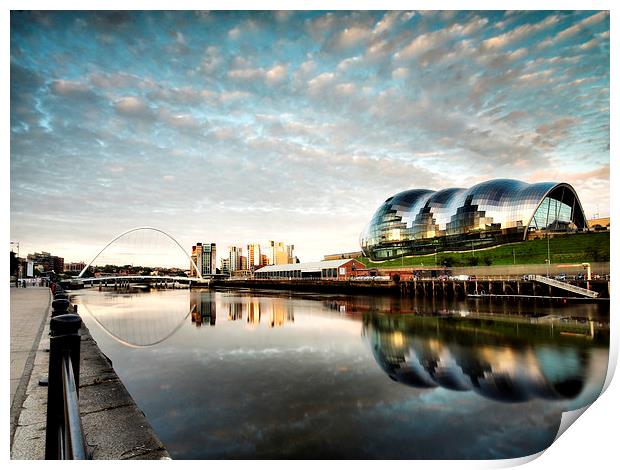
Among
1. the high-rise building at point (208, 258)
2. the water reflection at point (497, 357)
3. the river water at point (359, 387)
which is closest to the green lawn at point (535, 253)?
the water reflection at point (497, 357)

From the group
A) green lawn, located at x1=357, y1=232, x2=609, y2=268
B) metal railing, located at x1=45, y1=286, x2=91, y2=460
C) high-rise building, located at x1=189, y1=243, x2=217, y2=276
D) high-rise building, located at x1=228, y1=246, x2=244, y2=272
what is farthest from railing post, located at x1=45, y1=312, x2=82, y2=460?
high-rise building, located at x1=228, y1=246, x2=244, y2=272

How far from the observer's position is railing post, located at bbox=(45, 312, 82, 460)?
1.49 metres

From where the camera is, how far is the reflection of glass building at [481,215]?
1324 inches

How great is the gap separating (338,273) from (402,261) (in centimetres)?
976

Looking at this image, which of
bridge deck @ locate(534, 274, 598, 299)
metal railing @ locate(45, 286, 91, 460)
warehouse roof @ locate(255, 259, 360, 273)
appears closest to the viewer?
metal railing @ locate(45, 286, 91, 460)

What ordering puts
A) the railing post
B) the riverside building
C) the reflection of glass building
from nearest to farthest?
the railing post → the reflection of glass building → the riverside building

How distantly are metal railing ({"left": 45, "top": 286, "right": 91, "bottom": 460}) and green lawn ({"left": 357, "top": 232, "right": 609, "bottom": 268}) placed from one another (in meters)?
21.8

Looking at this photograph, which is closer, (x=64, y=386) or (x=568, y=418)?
(x=64, y=386)

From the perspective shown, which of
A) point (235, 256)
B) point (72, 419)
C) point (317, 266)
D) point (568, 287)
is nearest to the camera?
point (72, 419)

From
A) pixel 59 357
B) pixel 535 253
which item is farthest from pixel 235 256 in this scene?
pixel 59 357

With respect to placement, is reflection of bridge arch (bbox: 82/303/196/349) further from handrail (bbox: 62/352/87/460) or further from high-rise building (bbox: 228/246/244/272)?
high-rise building (bbox: 228/246/244/272)

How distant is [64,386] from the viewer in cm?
149

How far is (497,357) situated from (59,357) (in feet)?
21.9

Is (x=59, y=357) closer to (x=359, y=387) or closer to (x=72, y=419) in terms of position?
(x=72, y=419)
